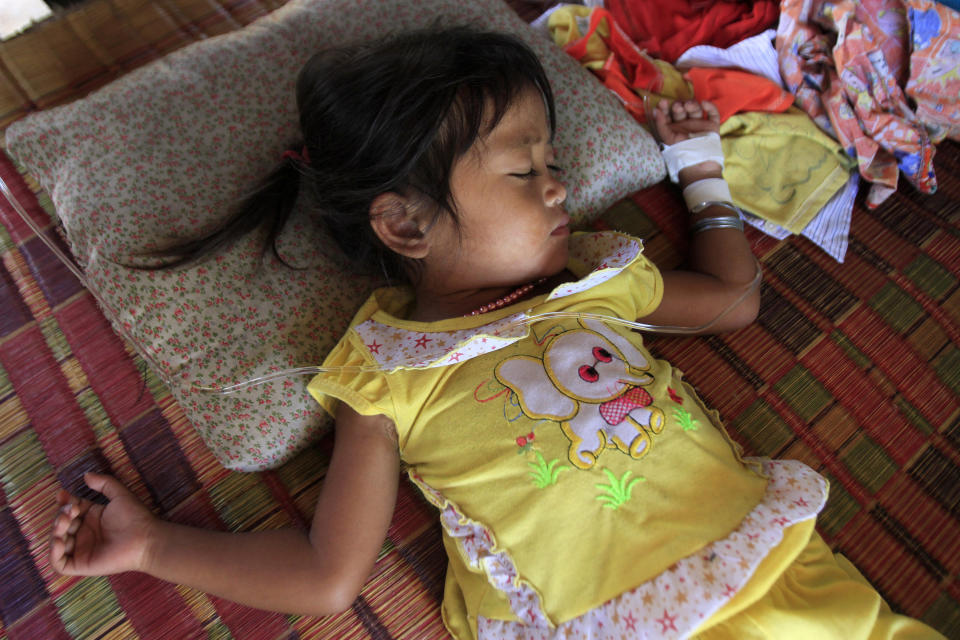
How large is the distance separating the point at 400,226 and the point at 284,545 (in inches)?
20.5

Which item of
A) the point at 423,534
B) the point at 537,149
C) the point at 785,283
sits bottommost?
the point at 423,534

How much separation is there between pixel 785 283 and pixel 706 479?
1.78 feet

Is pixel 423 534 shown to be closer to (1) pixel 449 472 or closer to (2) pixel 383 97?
(1) pixel 449 472

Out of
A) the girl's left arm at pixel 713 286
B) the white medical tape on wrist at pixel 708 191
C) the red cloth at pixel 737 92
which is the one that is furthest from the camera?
the red cloth at pixel 737 92

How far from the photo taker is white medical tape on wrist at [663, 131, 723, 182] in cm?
119

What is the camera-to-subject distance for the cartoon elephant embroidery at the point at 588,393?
84 centimetres

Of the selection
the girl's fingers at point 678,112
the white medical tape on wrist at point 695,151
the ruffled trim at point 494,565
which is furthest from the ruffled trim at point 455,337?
the girl's fingers at point 678,112

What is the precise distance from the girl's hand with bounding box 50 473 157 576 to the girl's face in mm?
631

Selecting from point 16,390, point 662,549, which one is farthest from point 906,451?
point 16,390

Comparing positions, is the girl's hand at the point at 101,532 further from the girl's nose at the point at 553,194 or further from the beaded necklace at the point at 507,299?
the girl's nose at the point at 553,194

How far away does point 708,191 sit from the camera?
1.17 m

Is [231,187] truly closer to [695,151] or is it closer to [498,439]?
[498,439]

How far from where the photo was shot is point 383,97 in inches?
34.5

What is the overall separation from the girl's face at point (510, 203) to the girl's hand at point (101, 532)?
631 millimetres
